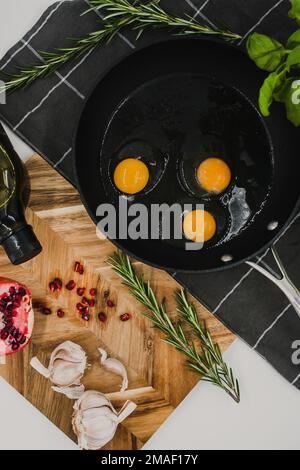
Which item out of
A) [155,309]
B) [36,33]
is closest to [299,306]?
[155,309]

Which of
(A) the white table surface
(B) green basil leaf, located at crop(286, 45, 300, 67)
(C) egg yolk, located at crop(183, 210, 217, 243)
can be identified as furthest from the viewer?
(A) the white table surface

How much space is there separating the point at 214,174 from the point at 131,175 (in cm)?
20

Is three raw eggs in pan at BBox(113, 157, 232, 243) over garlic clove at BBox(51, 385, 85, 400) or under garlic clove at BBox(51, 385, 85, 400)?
over

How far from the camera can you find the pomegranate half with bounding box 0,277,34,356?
1330 mm

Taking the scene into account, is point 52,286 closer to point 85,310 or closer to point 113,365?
point 85,310

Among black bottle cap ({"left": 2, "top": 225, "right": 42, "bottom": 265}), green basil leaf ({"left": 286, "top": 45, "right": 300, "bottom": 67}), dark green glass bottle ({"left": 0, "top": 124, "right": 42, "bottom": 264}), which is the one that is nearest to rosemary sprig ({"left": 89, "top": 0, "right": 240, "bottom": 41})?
green basil leaf ({"left": 286, "top": 45, "right": 300, "bottom": 67})

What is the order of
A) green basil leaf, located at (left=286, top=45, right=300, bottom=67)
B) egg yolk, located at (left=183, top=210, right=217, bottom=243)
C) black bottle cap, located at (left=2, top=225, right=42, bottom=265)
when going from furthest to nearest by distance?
egg yolk, located at (left=183, top=210, right=217, bottom=243), black bottle cap, located at (left=2, top=225, right=42, bottom=265), green basil leaf, located at (left=286, top=45, right=300, bottom=67)

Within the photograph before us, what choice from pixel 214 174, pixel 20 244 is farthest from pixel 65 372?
pixel 214 174

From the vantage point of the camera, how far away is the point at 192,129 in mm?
1324

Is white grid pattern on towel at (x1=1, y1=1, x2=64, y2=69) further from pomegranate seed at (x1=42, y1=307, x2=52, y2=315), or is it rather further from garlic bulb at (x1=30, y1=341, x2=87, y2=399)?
garlic bulb at (x1=30, y1=341, x2=87, y2=399)

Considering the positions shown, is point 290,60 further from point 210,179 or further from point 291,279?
point 291,279

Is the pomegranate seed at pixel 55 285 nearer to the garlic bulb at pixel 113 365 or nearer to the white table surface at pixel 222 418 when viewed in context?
the garlic bulb at pixel 113 365

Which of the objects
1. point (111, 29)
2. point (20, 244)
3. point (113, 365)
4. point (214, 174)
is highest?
point (111, 29)

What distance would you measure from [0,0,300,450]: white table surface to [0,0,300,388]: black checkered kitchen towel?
79 mm
